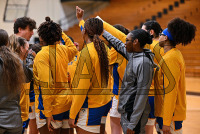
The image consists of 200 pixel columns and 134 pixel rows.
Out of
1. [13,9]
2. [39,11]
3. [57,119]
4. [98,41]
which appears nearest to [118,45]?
[98,41]

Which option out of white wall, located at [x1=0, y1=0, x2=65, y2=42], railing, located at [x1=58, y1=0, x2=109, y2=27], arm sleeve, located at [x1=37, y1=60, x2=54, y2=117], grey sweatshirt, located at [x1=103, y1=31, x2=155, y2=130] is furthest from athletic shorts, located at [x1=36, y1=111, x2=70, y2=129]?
railing, located at [x1=58, y1=0, x2=109, y2=27]

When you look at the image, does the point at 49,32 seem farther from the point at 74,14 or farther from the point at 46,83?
the point at 74,14

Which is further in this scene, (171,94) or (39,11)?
(39,11)

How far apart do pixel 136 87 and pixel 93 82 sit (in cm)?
39

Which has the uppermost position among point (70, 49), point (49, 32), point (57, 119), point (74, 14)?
point (74, 14)

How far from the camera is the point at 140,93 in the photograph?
7.14ft

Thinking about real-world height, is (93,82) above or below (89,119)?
above

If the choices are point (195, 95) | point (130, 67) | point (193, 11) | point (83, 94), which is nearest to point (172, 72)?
point (130, 67)

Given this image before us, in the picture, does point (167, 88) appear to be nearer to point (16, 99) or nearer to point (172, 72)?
point (172, 72)

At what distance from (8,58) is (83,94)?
2.23 feet

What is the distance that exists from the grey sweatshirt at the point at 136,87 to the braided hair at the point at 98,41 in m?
0.21

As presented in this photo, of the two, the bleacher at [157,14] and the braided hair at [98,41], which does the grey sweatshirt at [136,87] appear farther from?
the bleacher at [157,14]

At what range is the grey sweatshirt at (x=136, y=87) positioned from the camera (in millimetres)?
2174

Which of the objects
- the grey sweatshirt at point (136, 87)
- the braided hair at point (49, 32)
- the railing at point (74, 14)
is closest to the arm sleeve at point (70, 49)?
the braided hair at point (49, 32)
